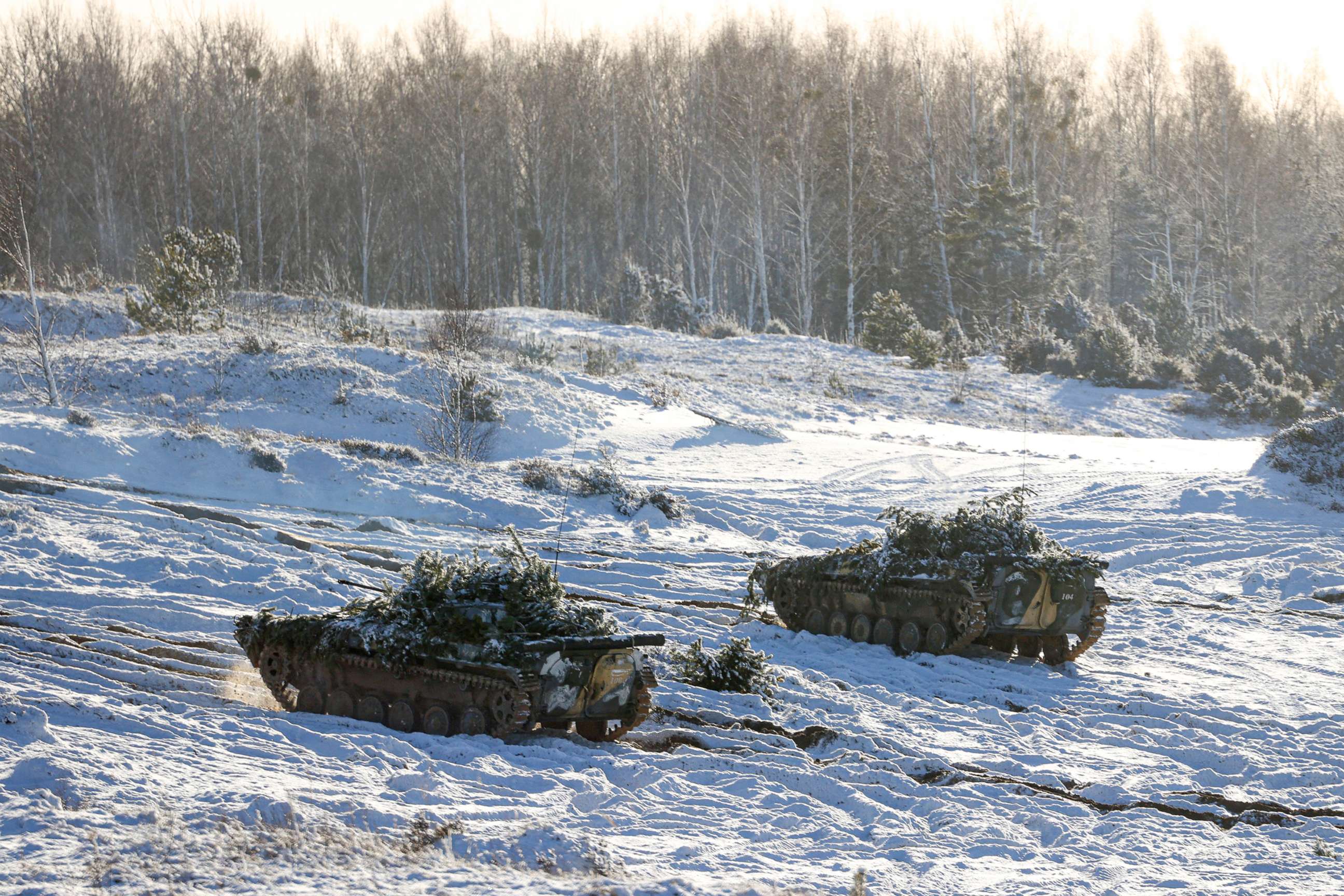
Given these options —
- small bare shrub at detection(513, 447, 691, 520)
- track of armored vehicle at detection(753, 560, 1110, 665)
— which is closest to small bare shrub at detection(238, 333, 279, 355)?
small bare shrub at detection(513, 447, 691, 520)

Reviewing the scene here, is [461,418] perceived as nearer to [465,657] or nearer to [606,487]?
[606,487]

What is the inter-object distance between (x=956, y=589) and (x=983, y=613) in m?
0.31

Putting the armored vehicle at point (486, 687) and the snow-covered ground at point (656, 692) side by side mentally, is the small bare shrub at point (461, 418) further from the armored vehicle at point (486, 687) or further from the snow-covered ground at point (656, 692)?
the armored vehicle at point (486, 687)

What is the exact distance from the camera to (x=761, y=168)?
145ft

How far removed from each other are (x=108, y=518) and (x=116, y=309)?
56.7 feet

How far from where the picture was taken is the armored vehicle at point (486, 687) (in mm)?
7816

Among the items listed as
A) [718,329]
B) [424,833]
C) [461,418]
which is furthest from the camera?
[718,329]

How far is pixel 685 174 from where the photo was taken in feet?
157

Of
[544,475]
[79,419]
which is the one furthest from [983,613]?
[79,419]

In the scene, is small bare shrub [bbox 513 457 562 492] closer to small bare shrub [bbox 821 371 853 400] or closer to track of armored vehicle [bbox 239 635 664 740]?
track of armored vehicle [bbox 239 635 664 740]

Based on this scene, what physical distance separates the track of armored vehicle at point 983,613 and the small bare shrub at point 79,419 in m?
10.6

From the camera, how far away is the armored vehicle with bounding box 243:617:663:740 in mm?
7816

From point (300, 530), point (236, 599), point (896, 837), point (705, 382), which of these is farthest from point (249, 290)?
point (896, 837)

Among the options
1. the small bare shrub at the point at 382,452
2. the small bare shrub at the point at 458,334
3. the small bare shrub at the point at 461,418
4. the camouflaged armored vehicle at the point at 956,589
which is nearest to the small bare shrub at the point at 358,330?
the small bare shrub at the point at 458,334
